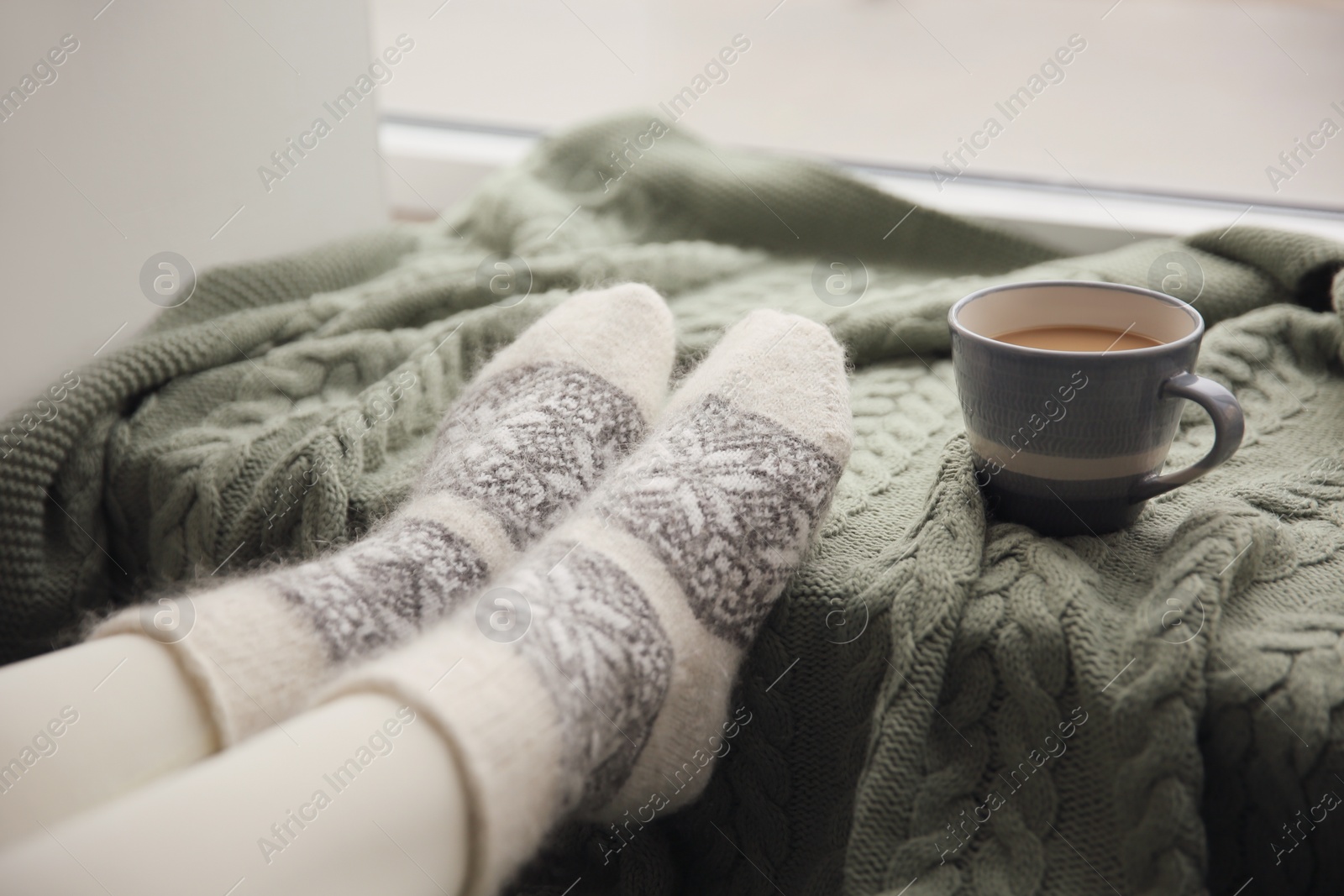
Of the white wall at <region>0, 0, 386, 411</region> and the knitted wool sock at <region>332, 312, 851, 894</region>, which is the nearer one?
the knitted wool sock at <region>332, 312, 851, 894</region>

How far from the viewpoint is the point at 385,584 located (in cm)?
50

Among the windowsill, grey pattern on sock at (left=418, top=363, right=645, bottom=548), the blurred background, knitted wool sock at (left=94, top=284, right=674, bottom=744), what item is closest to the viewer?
knitted wool sock at (left=94, top=284, right=674, bottom=744)

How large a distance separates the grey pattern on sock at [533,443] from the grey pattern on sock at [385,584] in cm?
4

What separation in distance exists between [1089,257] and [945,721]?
0.51 m

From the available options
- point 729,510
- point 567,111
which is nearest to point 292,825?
point 729,510

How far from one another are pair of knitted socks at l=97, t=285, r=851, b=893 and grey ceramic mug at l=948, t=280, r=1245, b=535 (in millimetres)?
108

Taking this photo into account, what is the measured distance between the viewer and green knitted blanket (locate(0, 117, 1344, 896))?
0.44m

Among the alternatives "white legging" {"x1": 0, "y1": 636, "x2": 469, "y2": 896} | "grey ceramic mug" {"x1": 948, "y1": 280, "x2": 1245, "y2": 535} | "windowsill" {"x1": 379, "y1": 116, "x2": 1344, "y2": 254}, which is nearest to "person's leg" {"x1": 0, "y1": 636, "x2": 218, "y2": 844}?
"white legging" {"x1": 0, "y1": 636, "x2": 469, "y2": 896}

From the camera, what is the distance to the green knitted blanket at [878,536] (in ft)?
1.44

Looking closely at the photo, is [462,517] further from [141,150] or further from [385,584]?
[141,150]

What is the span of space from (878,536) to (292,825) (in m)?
0.34

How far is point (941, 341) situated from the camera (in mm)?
768

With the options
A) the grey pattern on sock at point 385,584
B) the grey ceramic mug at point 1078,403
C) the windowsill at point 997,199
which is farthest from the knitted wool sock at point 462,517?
the windowsill at point 997,199

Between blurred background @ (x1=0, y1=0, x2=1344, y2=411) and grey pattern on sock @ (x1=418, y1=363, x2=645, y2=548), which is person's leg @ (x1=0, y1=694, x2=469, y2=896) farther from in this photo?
blurred background @ (x1=0, y1=0, x2=1344, y2=411)
